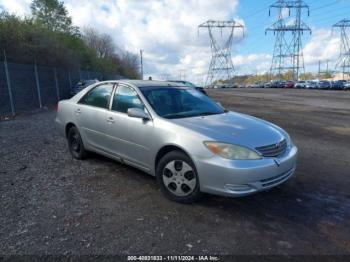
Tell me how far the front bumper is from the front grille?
0.08m

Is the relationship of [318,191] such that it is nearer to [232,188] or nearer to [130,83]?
[232,188]

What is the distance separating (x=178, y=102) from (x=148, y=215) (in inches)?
74.9

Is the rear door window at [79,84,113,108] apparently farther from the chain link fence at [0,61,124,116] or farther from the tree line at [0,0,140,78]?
the tree line at [0,0,140,78]

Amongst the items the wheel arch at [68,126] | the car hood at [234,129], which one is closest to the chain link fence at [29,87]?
the wheel arch at [68,126]

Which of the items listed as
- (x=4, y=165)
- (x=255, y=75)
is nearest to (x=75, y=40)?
(x=4, y=165)

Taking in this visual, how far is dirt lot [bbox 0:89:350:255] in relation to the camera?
3176 mm

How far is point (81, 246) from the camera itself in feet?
10.3

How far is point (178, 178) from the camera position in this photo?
160 inches

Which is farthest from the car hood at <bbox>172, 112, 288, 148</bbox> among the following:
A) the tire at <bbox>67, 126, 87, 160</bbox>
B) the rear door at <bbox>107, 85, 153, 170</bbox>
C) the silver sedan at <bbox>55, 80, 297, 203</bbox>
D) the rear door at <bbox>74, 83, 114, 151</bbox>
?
the tire at <bbox>67, 126, 87, 160</bbox>

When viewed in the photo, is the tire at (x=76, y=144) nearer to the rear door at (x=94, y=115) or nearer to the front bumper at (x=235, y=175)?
the rear door at (x=94, y=115)

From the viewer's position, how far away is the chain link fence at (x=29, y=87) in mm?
13445

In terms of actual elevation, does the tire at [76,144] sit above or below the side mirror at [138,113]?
below

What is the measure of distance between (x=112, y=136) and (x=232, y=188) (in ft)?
7.28

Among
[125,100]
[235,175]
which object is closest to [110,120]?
[125,100]
